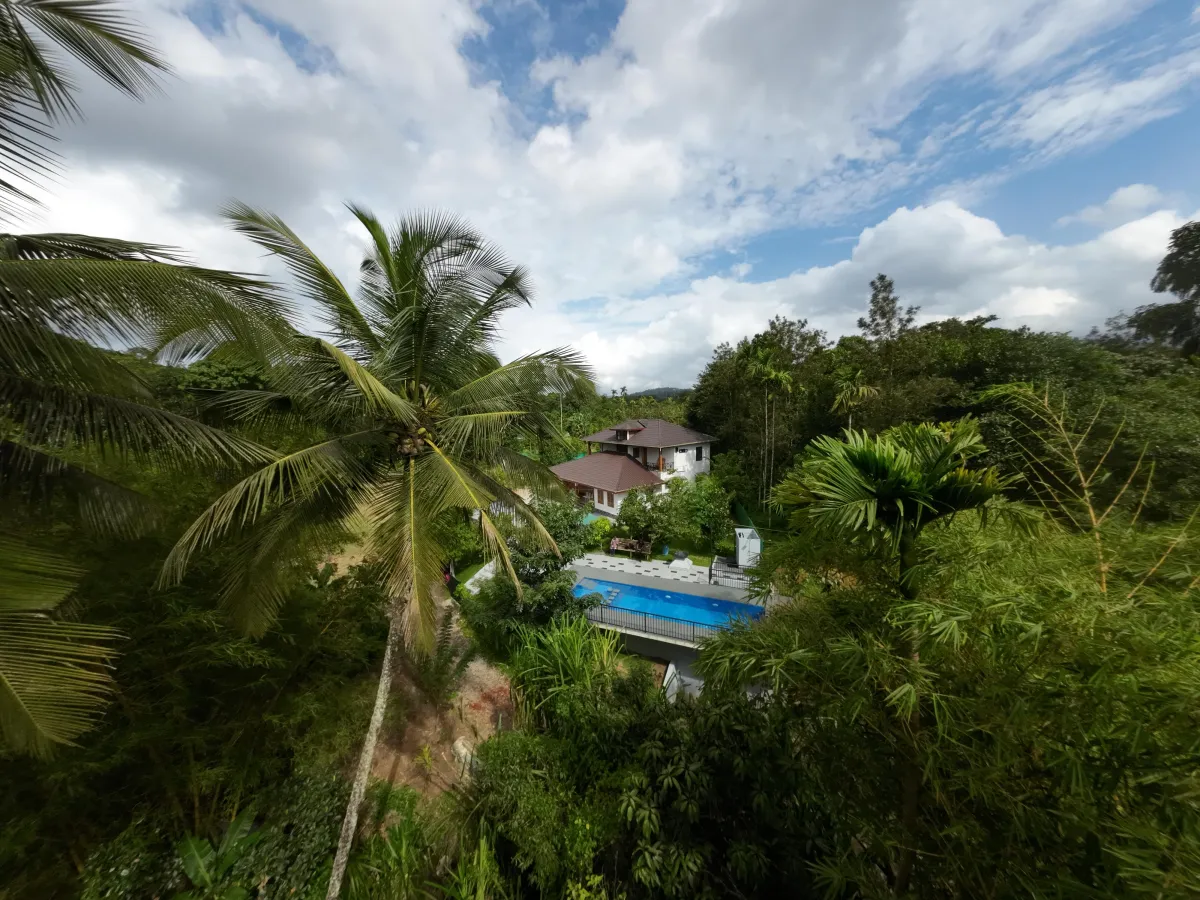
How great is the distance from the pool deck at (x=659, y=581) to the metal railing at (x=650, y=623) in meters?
2.59

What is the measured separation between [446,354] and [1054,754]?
5.85 meters

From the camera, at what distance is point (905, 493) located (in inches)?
94.4

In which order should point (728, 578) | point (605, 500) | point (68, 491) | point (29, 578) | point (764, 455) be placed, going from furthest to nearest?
point (764, 455)
point (605, 500)
point (728, 578)
point (68, 491)
point (29, 578)

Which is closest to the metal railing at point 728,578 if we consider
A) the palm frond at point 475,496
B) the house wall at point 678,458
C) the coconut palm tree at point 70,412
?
the house wall at point 678,458

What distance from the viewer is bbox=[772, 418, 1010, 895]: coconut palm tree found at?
7.75 feet

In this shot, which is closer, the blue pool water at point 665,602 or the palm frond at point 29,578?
the palm frond at point 29,578

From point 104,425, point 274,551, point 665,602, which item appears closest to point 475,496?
point 274,551

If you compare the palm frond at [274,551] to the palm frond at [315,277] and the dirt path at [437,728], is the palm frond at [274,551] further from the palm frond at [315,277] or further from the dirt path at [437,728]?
the dirt path at [437,728]

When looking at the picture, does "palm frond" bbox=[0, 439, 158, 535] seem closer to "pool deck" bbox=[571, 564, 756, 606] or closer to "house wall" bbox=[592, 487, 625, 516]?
"pool deck" bbox=[571, 564, 756, 606]

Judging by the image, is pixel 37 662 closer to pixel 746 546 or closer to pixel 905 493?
pixel 905 493

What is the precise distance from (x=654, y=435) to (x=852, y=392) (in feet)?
30.1

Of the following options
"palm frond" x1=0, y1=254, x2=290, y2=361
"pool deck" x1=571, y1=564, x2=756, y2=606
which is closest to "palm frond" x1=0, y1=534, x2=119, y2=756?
"palm frond" x1=0, y1=254, x2=290, y2=361

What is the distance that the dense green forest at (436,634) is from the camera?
211 centimetres

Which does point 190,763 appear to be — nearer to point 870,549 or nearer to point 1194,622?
point 870,549
